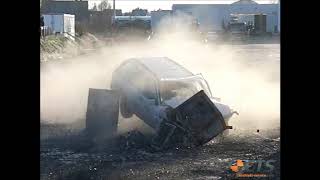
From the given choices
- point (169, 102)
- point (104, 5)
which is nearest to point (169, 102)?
point (169, 102)

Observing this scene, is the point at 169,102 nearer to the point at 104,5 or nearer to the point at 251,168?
the point at 251,168

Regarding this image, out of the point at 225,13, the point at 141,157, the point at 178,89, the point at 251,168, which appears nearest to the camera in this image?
the point at 251,168

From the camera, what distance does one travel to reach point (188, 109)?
334 inches

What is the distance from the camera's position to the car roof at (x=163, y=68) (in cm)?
969

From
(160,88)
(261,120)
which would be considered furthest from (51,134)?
(261,120)

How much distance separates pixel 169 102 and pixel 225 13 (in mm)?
58850

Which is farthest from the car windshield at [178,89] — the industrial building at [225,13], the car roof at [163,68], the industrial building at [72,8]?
the industrial building at [72,8]

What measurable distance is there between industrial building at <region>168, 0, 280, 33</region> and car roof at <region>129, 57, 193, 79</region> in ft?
160

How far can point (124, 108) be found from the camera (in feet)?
33.2

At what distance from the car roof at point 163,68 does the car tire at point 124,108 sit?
852 millimetres

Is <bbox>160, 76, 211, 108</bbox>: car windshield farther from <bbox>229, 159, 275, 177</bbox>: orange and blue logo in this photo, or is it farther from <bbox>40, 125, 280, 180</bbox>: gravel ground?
<bbox>229, 159, 275, 177</bbox>: orange and blue logo

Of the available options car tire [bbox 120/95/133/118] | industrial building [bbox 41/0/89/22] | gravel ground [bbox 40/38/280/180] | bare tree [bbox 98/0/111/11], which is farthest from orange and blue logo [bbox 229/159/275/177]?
bare tree [bbox 98/0/111/11]
